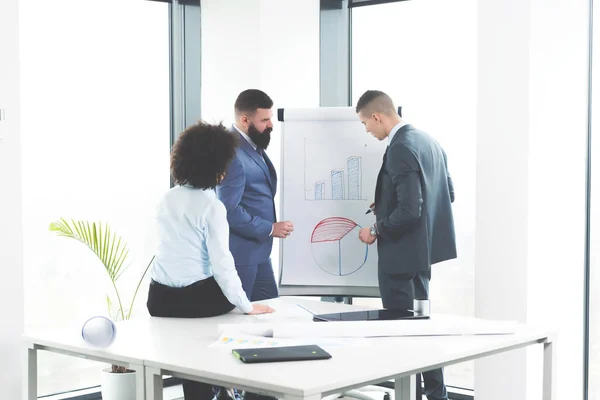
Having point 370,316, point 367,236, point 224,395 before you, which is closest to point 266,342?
point 370,316

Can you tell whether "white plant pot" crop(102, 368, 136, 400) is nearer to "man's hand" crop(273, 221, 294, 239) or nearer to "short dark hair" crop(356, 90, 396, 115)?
"man's hand" crop(273, 221, 294, 239)

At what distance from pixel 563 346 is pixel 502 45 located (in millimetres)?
1640

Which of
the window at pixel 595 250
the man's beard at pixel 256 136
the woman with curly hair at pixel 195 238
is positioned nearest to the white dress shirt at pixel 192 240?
the woman with curly hair at pixel 195 238

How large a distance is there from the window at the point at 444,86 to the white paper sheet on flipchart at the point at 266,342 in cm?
202

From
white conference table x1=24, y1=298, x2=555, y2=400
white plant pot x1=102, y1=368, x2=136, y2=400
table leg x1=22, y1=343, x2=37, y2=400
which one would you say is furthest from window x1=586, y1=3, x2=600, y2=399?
table leg x1=22, y1=343, x2=37, y2=400

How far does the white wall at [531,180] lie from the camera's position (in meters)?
3.68

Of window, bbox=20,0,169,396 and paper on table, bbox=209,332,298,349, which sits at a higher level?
window, bbox=20,0,169,396

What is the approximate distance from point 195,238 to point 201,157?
1.03 ft

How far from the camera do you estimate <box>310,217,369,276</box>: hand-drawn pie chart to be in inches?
157

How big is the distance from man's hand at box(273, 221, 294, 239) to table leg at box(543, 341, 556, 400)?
5.21 ft

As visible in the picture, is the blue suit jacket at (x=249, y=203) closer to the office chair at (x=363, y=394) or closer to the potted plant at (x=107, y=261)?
the potted plant at (x=107, y=261)

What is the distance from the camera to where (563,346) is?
12.7 feet

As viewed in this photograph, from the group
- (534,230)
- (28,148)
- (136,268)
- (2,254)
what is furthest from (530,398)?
(28,148)

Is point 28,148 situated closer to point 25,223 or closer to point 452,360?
point 25,223
